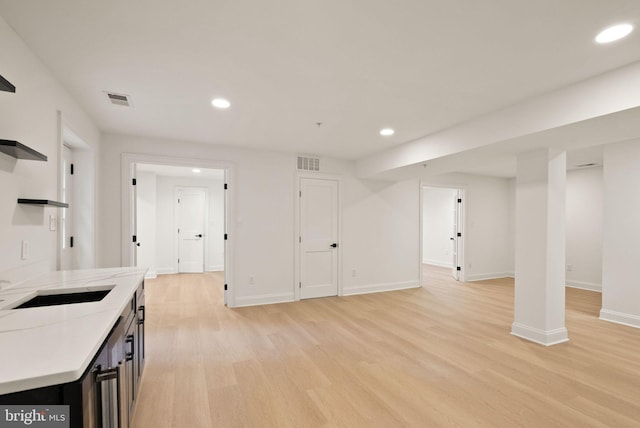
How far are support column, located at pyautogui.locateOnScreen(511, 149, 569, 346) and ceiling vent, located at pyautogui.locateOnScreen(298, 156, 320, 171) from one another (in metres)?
3.06

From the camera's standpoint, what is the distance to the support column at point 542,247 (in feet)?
11.0

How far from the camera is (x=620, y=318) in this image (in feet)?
13.4

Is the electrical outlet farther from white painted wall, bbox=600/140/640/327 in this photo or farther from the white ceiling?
white painted wall, bbox=600/140/640/327

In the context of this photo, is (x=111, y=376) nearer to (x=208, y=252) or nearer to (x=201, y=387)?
(x=201, y=387)

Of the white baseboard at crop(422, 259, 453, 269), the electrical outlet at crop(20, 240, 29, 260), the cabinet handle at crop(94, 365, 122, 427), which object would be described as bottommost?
the white baseboard at crop(422, 259, 453, 269)

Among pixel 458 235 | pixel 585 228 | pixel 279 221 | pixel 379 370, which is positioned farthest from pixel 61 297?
pixel 585 228

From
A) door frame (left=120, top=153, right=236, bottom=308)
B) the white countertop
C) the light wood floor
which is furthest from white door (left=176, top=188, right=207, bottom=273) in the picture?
the white countertop

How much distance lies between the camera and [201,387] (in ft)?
8.16

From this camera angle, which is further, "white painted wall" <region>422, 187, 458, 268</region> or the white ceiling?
"white painted wall" <region>422, 187, 458, 268</region>

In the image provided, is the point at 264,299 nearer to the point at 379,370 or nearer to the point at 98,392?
the point at 379,370

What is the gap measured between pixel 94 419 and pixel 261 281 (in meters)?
3.87

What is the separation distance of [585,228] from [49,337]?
8.14 meters

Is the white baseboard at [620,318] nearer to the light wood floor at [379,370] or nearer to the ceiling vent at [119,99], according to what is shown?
the light wood floor at [379,370]

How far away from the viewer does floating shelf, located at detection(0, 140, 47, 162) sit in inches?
63.9
